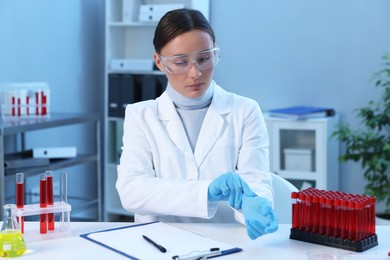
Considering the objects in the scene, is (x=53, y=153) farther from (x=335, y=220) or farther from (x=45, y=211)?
(x=335, y=220)

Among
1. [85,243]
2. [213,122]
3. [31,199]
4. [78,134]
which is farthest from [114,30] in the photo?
[85,243]

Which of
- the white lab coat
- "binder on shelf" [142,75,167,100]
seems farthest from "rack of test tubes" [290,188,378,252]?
"binder on shelf" [142,75,167,100]

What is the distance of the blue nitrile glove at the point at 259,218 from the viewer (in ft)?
4.92

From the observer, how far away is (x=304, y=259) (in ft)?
4.66

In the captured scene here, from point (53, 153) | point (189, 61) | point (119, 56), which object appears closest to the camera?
point (189, 61)

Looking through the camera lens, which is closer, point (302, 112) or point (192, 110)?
point (192, 110)

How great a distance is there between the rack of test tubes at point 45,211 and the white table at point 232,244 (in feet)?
0.10

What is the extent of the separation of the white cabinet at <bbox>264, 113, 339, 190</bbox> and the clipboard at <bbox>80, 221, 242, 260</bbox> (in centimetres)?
208

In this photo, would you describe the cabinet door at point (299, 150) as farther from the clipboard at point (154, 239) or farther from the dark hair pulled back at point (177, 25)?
the clipboard at point (154, 239)

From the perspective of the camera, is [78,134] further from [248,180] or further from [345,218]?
[345,218]

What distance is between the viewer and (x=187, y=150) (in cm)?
193

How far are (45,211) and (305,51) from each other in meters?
2.68

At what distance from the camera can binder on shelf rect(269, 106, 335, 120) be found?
364 cm

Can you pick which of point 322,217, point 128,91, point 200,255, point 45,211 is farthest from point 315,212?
point 128,91
